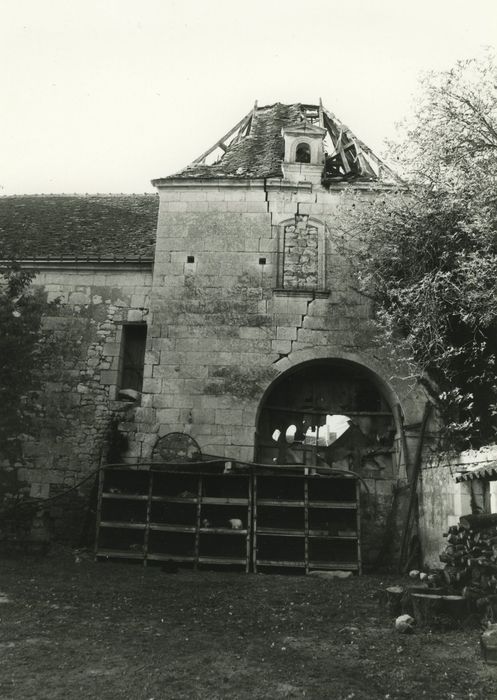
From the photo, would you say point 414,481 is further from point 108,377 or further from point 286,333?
point 108,377

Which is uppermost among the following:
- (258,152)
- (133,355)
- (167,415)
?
(258,152)

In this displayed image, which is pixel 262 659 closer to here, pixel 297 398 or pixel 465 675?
pixel 465 675

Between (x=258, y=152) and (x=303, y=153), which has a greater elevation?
(x=258, y=152)

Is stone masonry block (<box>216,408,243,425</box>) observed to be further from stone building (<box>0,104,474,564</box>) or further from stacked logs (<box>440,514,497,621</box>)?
stacked logs (<box>440,514,497,621</box>)

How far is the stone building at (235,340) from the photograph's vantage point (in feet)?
37.0

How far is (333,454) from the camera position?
1192 cm

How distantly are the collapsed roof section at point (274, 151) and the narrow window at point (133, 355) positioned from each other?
3.05 metres

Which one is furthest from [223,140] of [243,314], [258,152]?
[243,314]

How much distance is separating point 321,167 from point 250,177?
4.78 feet

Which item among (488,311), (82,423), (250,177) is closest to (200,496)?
(82,423)

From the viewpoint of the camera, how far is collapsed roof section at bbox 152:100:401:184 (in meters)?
12.5

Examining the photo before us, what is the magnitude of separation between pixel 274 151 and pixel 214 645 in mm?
10403

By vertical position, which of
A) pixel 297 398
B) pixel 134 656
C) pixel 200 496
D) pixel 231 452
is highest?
pixel 297 398

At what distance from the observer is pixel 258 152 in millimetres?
13406
